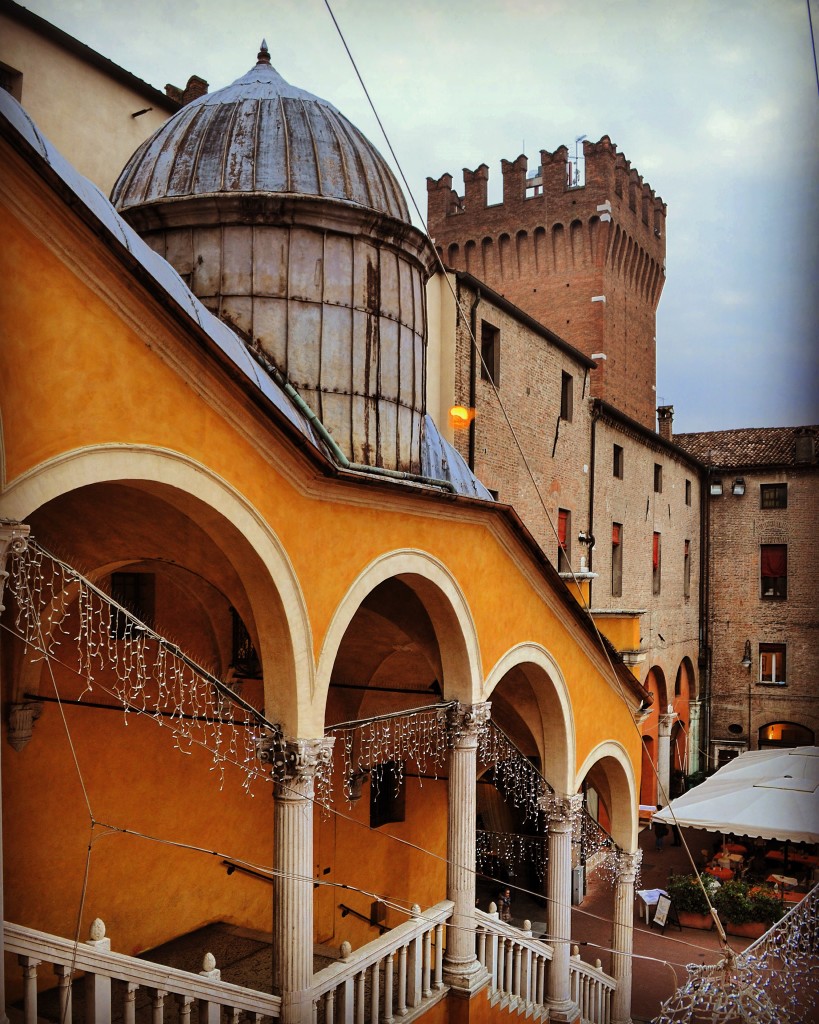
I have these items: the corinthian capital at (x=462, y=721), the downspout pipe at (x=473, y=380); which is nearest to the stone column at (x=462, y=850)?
the corinthian capital at (x=462, y=721)

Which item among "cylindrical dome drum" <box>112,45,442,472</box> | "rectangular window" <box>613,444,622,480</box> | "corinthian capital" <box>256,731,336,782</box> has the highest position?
"cylindrical dome drum" <box>112,45,442,472</box>


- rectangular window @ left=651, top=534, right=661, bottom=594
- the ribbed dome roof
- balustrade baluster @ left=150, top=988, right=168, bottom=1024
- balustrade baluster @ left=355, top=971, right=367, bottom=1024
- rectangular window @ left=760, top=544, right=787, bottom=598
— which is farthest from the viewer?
rectangular window @ left=760, top=544, right=787, bottom=598

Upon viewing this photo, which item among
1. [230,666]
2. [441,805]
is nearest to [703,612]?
[441,805]

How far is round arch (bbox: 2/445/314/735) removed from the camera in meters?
Answer: 5.00

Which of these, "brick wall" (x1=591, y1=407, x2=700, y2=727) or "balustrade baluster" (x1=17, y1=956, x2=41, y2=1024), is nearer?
"balustrade baluster" (x1=17, y1=956, x2=41, y2=1024)

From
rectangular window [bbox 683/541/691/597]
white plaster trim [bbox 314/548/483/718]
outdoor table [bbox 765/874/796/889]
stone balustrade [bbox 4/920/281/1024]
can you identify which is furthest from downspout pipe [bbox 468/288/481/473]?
rectangular window [bbox 683/541/691/597]

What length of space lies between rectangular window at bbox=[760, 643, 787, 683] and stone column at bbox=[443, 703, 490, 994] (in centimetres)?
2371

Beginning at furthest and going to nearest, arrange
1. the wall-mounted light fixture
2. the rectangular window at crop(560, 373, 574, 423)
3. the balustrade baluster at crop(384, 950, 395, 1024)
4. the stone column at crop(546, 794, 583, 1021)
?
1. the wall-mounted light fixture
2. the rectangular window at crop(560, 373, 574, 423)
3. the stone column at crop(546, 794, 583, 1021)
4. the balustrade baluster at crop(384, 950, 395, 1024)

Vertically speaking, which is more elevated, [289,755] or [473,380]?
[473,380]

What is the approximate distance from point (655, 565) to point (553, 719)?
56.6 feet

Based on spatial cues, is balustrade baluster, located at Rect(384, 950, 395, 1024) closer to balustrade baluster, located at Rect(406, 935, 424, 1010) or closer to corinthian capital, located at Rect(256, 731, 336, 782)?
balustrade baluster, located at Rect(406, 935, 424, 1010)

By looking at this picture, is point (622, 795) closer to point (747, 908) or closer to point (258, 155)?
point (747, 908)

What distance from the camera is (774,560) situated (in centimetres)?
3070

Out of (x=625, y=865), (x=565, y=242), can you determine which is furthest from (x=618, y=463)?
(x=625, y=865)
